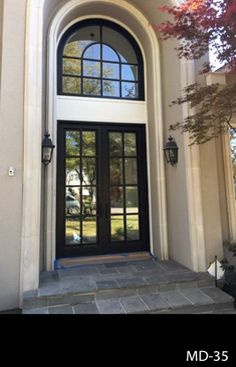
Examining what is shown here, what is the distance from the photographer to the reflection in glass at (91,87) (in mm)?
5301

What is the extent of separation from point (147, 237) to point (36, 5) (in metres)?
4.46

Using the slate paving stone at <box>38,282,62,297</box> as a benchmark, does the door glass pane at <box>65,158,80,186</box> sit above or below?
above

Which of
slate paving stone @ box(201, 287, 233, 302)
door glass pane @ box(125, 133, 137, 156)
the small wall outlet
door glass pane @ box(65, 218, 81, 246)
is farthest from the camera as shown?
door glass pane @ box(125, 133, 137, 156)

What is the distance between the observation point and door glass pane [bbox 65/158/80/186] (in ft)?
16.7

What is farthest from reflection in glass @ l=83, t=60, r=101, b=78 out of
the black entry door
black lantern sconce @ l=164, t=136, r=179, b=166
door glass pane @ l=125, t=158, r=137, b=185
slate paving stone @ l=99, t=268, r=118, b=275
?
slate paving stone @ l=99, t=268, r=118, b=275

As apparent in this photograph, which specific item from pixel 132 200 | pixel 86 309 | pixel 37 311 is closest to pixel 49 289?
pixel 37 311

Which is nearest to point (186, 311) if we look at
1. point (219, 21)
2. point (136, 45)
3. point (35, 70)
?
point (219, 21)

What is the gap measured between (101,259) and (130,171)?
1.84 metres

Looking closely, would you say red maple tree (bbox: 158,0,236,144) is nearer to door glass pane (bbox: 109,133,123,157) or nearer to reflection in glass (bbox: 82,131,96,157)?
door glass pane (bbox: 109,133,123,157)

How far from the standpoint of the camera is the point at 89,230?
5.14 m

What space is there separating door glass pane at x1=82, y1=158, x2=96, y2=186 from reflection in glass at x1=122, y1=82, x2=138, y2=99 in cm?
156

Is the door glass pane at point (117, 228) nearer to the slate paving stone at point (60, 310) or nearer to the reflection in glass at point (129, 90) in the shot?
the slate paving stone at point (60, 310)

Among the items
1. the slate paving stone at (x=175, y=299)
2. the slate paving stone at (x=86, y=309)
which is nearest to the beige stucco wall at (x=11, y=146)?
the slate paving stone at (x=86, y=309)

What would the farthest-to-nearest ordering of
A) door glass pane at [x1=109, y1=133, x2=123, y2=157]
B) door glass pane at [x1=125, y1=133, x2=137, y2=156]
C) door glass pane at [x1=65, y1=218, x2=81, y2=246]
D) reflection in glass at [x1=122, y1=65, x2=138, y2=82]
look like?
reflection in glass at [x1=122, y1=65, x2=138, y2=82], door glass pane at [x1=125, y1=133, x2=137, y2=156], door glass pane at [x1=109, y1=133, x2=123, y2=157], door glass pane at [x1=65, y1=218, x2=81, y2=246]
